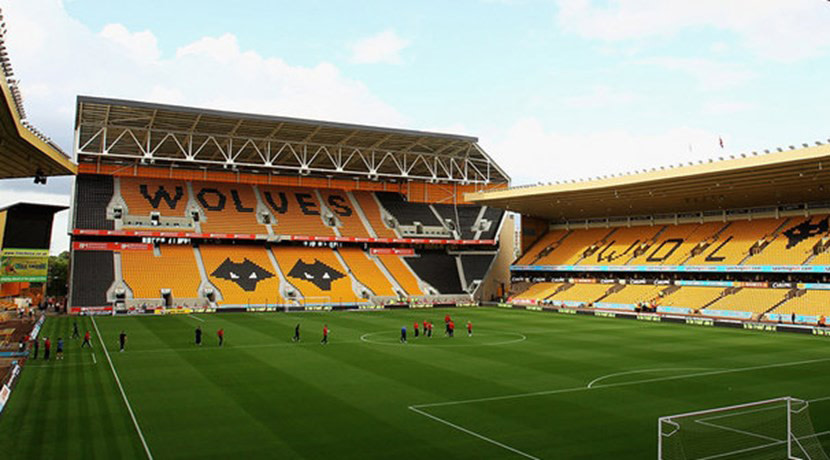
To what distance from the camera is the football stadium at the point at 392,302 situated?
17.0 metres

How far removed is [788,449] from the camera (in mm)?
14695

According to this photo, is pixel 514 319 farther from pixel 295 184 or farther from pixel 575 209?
pixel 295 184

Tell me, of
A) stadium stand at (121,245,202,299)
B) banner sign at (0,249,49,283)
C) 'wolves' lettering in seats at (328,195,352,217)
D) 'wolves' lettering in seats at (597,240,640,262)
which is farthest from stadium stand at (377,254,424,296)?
banner sign at (0,249,49,283)

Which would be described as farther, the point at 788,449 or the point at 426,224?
the point at 426,224

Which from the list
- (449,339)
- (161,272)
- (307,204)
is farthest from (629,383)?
(307,204)

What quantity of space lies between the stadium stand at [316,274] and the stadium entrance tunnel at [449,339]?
71.1 feet

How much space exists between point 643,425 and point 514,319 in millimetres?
33091

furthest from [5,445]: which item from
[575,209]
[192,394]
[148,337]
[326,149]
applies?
[575,209]

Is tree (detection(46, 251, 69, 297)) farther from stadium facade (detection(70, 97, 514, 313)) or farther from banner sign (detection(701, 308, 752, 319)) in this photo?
banner sign (detection(701, 308, 752, 319))

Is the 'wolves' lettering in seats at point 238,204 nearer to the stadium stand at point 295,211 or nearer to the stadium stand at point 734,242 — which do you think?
the stadium stand at point 295,211

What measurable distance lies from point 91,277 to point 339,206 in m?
28.5

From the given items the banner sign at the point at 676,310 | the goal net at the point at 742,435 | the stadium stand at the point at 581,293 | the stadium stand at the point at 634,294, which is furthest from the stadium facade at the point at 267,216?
the goal net at the point at 742,435

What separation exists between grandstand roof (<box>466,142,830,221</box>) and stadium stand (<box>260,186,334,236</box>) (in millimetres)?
17604

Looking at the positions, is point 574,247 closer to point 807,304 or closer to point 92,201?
point 807,304
